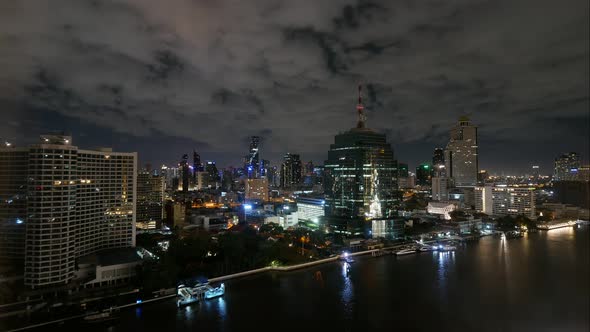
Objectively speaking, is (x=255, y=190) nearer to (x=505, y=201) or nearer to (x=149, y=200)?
(x=149, y=200)

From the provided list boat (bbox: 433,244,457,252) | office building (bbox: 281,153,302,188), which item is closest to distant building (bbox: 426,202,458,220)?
boat (bbox: 433,244,457,252)

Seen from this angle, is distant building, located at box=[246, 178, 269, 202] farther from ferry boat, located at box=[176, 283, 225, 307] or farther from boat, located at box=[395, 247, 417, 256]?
ferry boat, located at box=[176, 283, 225, 307]

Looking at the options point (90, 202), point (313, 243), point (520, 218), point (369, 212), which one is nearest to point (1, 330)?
point (90, 202)

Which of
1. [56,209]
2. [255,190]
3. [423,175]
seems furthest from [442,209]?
[423,175]

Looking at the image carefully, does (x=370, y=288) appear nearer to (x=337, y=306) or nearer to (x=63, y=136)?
(x=337, y=306)

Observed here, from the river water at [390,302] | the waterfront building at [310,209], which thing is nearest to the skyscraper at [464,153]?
the waterfront building at [310,209]

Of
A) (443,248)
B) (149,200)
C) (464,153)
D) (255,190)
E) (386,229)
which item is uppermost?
(464,153)

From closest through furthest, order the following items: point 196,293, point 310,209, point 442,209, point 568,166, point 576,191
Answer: point 568,166 < point 576,191 < point 196,293 < point 310,209 < point 442,209
